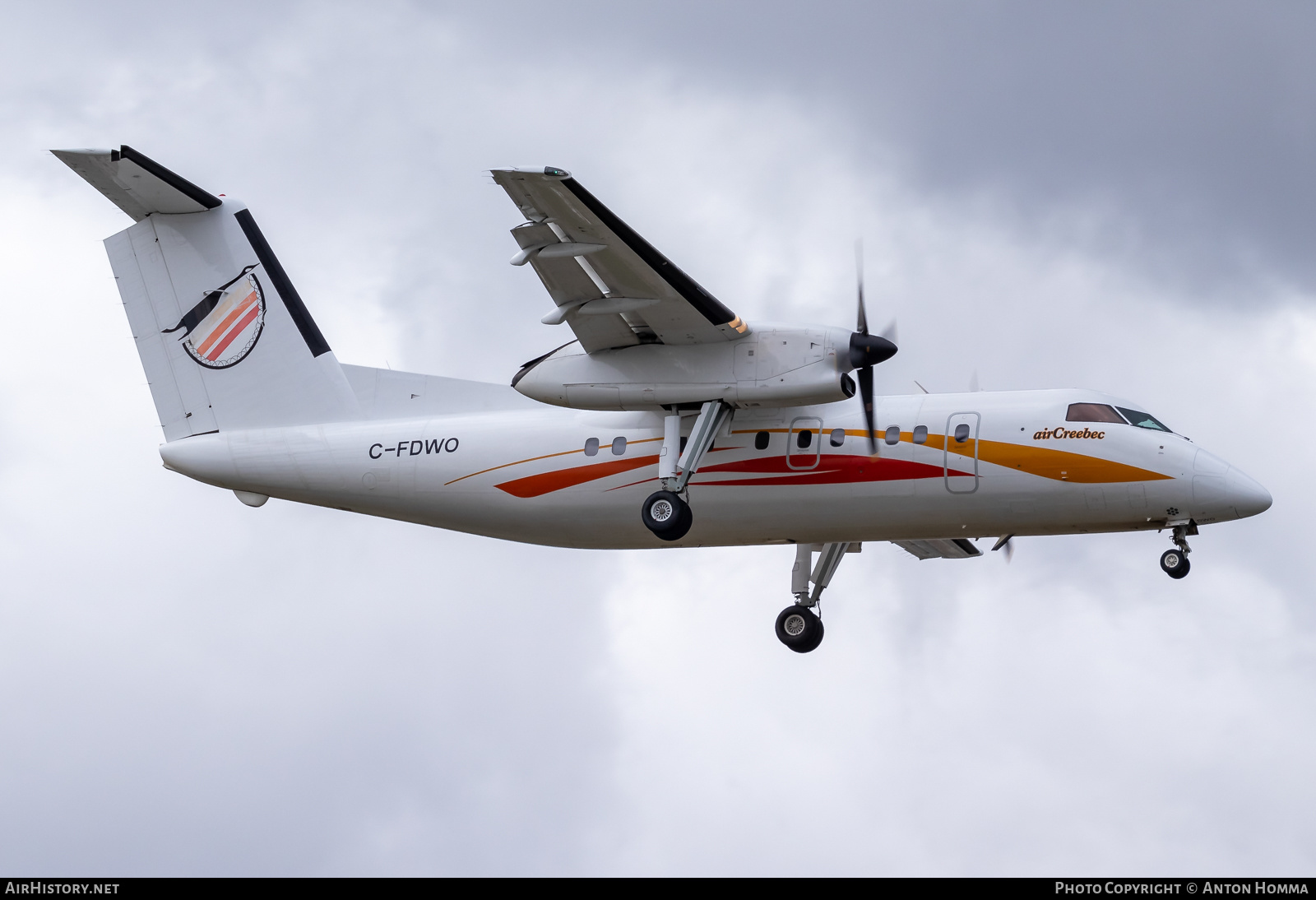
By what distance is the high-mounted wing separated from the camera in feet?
50.0

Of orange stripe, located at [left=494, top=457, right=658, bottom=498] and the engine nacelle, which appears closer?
the engine nacelle

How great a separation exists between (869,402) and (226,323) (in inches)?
335

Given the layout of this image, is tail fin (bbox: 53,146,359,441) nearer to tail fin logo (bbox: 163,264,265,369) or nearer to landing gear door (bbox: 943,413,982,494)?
tail fin logo (bbox: 163,264,265,369)

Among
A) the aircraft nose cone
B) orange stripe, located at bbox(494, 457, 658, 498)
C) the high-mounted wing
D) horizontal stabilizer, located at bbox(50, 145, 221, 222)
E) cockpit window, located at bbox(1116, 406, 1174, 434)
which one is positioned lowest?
the aircraft nose cone

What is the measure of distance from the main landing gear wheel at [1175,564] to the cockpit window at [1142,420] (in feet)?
4.33

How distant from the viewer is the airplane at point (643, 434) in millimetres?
16344

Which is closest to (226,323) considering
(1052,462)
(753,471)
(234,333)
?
(234,333)

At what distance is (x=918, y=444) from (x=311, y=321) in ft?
27.0

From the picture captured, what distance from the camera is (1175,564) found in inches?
641

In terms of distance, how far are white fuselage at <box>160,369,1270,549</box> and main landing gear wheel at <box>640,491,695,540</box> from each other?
0.59 m

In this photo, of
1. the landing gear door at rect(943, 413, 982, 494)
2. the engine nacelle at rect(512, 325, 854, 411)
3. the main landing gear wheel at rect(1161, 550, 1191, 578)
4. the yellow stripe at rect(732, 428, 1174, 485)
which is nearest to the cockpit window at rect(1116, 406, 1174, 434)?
the yellow stripe at rect(732, 428, 1174, 485)

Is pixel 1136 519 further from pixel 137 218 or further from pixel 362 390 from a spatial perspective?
pixel 137 218

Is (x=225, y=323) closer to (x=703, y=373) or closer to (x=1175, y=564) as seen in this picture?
(x=703, y=373)

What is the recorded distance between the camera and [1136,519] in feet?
54.0
